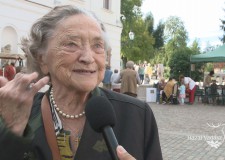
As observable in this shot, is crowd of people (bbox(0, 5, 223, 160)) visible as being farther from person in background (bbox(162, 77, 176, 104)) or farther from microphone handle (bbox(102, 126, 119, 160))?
person in background (bbox(162, 77, 176, 104))

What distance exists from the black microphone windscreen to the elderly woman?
0.91 feet

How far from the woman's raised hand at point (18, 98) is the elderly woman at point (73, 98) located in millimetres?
170

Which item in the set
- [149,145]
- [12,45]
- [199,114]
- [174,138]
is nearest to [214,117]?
[199,114]

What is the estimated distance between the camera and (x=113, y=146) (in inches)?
51.3

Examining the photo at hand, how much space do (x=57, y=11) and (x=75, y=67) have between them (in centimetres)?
33

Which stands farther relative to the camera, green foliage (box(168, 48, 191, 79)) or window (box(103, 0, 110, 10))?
window (box(103, 0, 110, 10))

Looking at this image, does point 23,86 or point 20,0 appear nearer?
point 23,86

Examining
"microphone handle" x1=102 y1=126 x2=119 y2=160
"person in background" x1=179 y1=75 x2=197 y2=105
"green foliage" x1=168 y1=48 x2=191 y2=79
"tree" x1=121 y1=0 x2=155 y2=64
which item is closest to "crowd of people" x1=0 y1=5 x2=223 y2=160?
"microphone handle" x1=102 y1=126 x2=119 y2=160

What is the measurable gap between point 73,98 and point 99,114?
1.60 ft

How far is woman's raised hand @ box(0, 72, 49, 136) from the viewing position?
1.37 meters

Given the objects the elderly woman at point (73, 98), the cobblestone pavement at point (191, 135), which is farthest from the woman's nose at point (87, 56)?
the cobblestone pavement at point (191, 135)

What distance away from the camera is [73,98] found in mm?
1939

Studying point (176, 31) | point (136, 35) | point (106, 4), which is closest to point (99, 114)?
point (106, 4)

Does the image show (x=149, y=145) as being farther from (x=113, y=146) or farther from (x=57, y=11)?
(x=57, y=11)
